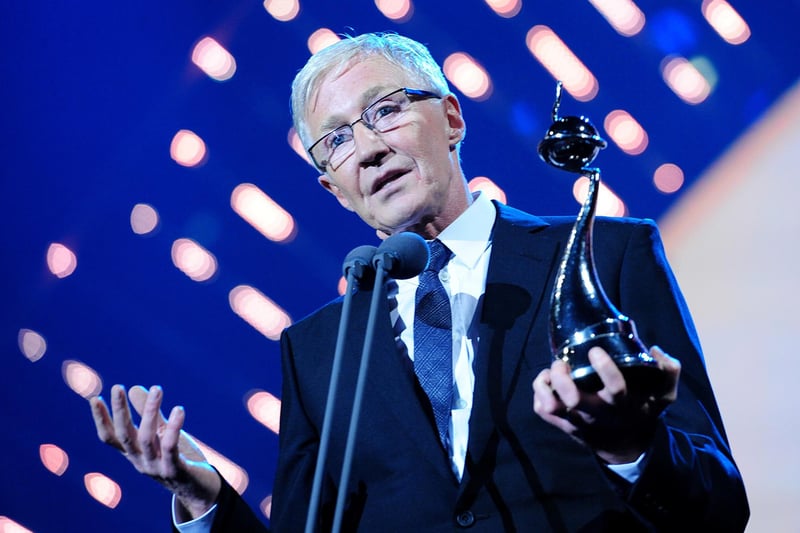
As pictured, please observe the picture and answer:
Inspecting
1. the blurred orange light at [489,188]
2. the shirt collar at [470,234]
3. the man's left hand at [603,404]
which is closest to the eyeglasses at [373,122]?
the shirt collar at [470,234]

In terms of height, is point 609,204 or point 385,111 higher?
point 609,204

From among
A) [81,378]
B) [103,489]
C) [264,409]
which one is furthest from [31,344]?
[264,409]

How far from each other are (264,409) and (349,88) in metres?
0.87

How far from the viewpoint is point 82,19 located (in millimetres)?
2459

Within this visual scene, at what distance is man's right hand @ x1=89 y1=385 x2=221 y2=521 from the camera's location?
1470 millimetres

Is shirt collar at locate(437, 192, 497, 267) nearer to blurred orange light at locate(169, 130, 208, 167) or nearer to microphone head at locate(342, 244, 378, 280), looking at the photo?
microphone head at locate(342, 244, 378, 280)

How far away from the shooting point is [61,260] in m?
2.42

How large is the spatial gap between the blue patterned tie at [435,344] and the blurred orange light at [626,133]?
70 centimetres

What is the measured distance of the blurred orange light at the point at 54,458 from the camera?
2.43m

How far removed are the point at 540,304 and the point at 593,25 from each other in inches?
38.7

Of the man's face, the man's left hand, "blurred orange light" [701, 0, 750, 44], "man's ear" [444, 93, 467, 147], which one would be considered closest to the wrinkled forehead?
the man's face

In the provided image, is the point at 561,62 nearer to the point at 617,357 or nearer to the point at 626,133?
the point at 626,133

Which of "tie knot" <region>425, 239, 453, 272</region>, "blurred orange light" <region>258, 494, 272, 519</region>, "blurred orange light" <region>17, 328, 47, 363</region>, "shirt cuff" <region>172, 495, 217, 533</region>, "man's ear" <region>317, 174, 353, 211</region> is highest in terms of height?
"tie knot" <region>425, 239, 453, 272</region>

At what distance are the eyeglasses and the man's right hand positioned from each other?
0.67m
